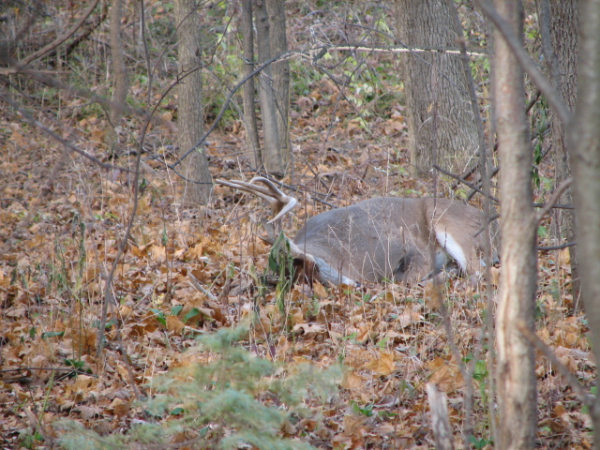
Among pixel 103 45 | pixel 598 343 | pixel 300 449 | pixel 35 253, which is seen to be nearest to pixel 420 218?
pixel 35 253

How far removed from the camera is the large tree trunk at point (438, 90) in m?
8.32

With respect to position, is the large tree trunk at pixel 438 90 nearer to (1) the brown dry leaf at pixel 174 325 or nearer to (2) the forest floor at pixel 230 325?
(2) the forest floor at pixel 230 325

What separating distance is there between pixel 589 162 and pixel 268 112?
25.6 ft

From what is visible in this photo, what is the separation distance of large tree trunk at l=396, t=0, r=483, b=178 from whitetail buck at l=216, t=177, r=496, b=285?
132 centimetres

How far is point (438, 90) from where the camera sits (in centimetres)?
839

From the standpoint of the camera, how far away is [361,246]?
7.02 metres

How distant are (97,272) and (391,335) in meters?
2.56

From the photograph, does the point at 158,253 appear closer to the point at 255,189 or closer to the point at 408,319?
the point at 255,189

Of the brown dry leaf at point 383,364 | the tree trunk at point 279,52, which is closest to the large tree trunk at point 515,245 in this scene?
the brown dry leaf at point 383,364

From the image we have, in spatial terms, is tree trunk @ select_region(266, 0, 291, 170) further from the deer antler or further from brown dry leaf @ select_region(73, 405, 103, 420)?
brown dry leaf @ select_region(73, 405, 103, 420)

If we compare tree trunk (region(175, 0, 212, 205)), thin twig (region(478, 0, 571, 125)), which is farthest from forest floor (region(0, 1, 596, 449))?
thin twig (region(478, 0, 571, 125))

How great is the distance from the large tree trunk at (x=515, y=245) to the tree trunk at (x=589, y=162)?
1.20 feet

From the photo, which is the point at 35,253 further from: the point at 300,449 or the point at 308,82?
the point at 308,82

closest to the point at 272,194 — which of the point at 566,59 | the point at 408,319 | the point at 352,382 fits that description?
the point at 408,319
